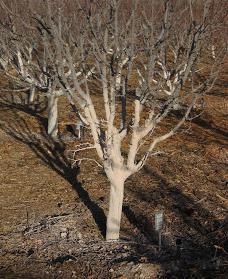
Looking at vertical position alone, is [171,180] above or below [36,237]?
above

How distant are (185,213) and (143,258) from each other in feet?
8.98

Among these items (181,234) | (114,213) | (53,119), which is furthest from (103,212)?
(53,119)

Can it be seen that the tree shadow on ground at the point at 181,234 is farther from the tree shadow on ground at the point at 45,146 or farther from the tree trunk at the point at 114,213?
the tree shadow on ground at the point at 45,146

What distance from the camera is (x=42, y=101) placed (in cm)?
2428

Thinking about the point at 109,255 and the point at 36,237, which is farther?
the point at 36,237

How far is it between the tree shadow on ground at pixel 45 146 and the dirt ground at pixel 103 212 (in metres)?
0.03

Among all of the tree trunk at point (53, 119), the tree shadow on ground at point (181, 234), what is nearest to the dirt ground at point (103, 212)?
the tree shadow on ground at point (181, 234)

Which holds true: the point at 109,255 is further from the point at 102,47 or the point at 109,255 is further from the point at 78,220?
the point at 102,47

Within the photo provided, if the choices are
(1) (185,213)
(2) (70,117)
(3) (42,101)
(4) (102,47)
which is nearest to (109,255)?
(1) (185,213)

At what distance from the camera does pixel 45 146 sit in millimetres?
17672

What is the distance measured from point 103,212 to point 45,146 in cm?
602

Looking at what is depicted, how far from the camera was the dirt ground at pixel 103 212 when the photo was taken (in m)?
9.58

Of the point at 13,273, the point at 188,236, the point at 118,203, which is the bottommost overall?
the point at 13,273

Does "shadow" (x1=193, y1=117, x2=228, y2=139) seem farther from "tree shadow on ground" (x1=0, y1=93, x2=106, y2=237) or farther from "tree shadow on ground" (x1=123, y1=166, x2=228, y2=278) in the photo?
"tree shadow on ground" (x1=0, y1=93, x2=106, y2=237)
